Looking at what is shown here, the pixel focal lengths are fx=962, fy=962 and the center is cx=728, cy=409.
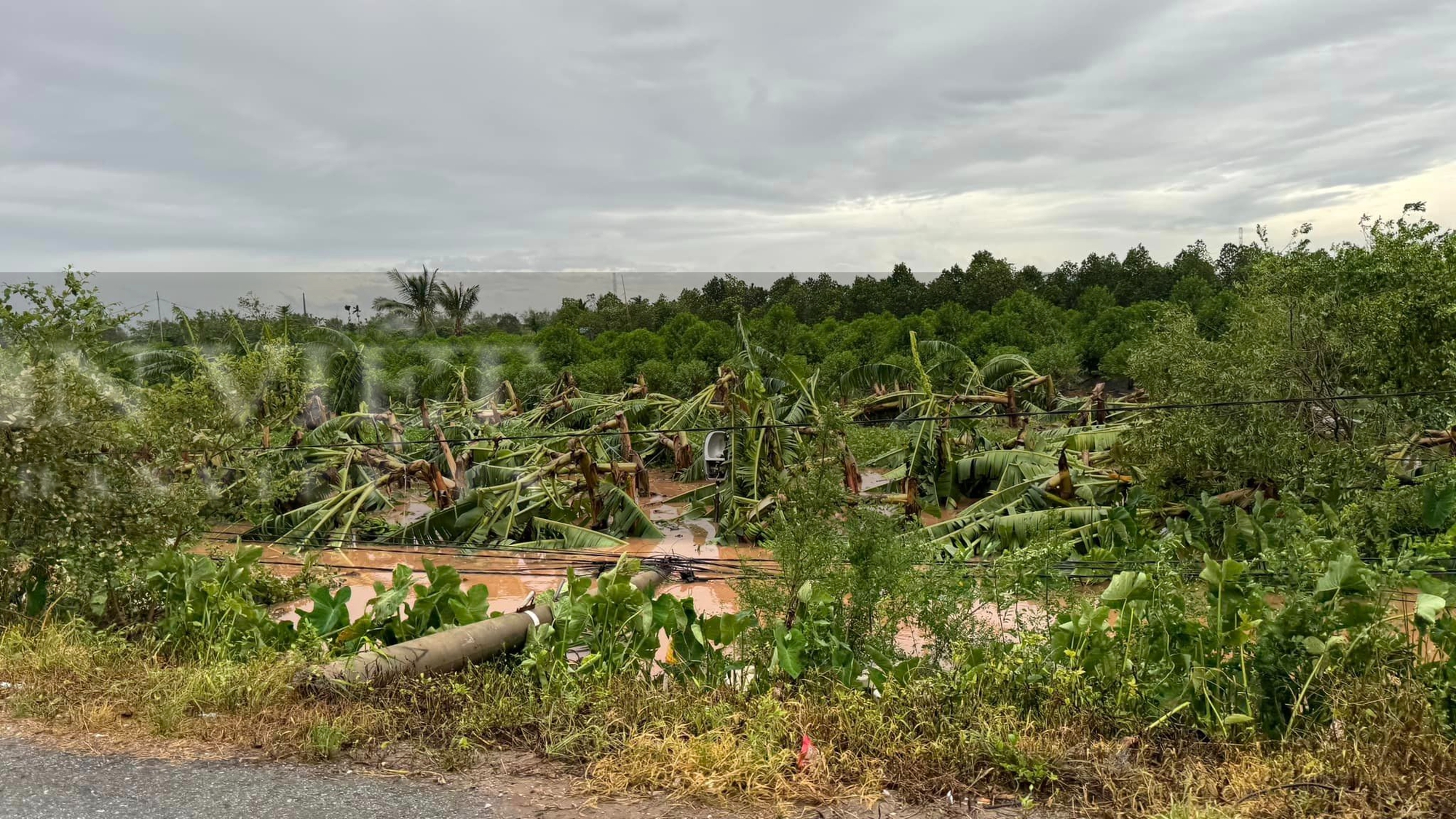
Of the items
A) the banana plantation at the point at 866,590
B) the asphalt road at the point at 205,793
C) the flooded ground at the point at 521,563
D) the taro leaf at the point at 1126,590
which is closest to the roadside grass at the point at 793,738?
the banana plantation at the point at 866,590

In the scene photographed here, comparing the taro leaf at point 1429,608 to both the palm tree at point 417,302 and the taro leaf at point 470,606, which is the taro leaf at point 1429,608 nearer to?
the taro leaf at point 470,606

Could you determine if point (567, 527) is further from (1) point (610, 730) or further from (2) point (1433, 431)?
(2) point (1433, 431)

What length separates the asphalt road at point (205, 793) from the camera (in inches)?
145

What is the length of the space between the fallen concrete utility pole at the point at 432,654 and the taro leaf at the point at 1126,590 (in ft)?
10.4

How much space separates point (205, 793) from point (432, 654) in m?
1.46

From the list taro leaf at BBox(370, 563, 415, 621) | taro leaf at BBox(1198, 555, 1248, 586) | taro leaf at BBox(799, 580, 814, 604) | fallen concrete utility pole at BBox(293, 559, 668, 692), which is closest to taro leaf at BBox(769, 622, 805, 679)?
taro leaf at BBox(799, 580, 814, 604)

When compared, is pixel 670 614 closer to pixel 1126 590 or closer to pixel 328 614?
pixel 328 614

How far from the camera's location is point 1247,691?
407 cm

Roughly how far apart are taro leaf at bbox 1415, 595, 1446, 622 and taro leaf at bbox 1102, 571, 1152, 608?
1.12 m

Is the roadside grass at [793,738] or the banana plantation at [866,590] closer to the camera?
the roadside grass at [793,738]

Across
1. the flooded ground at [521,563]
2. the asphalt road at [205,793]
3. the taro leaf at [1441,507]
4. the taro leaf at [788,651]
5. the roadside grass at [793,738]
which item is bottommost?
the flooded ground at [521,563]

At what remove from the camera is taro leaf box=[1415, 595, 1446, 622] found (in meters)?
4.01

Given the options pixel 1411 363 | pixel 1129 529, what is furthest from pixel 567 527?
pixel 1411 363

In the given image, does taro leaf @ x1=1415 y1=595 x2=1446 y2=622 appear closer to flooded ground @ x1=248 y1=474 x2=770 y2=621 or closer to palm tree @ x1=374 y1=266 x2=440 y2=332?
flooded ground @ x1=248 y1=474 x2=770 y2=621
